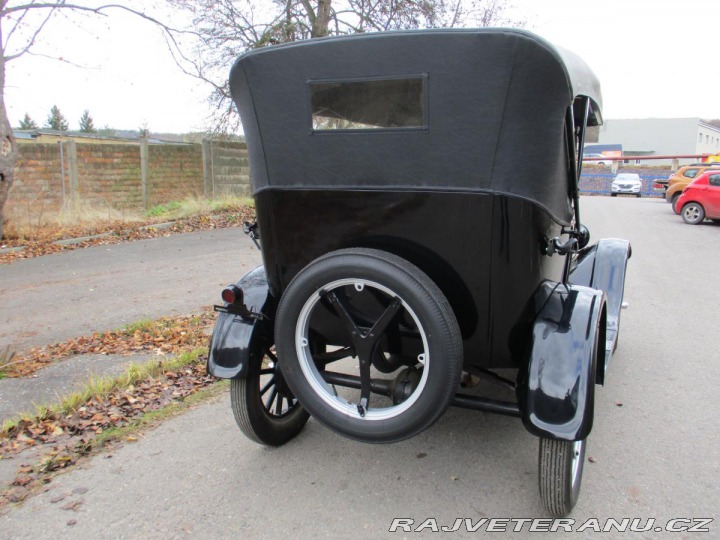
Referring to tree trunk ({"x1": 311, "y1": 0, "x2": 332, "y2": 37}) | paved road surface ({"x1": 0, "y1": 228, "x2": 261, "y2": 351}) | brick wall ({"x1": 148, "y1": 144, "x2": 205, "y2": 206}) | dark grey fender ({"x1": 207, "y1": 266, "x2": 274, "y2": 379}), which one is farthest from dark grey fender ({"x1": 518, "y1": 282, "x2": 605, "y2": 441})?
brick wall ({"x1": 148, "y1": 144, "x2": 205, "y2": 206})

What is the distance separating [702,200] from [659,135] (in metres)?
69.1

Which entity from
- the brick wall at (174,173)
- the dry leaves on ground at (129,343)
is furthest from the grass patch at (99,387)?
the brick wall at (174,173)

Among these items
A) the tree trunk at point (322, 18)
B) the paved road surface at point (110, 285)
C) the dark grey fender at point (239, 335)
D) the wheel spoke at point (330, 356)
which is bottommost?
the paved road surface at point (110, 285)

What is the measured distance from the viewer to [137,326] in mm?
5336

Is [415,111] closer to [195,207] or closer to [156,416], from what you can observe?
Answer: [156,416]

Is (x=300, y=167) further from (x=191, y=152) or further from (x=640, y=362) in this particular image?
(x=191, y=152)

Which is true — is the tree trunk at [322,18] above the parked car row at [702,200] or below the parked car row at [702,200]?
above

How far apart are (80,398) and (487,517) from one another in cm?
279

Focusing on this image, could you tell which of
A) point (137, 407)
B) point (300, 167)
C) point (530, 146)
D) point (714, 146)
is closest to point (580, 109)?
point (530, 146)

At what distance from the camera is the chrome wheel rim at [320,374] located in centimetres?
230

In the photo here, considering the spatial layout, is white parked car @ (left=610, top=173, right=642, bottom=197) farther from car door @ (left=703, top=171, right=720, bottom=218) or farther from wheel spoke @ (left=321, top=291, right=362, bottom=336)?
wheel spoke @ (left=321, top=291, right=362, bottom=336)

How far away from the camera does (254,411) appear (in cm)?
296

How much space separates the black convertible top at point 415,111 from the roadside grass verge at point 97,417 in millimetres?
1932

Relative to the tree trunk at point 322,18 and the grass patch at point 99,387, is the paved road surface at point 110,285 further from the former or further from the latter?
the tree trunk at point 322,18
